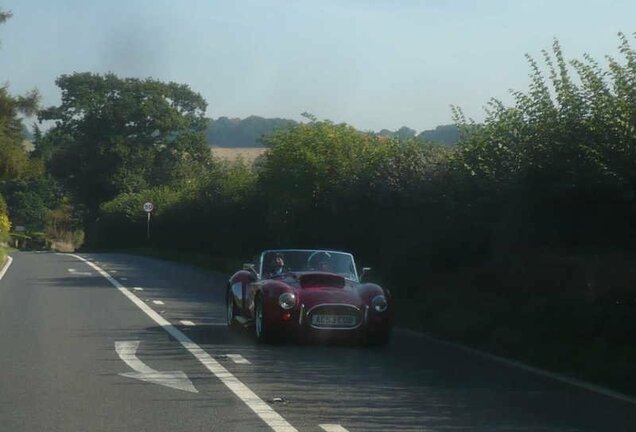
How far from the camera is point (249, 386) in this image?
37.8 feet

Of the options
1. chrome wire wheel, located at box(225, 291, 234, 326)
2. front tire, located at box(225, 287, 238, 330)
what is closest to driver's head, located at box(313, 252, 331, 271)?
front tire, located at box(225, 287, 238, 330)

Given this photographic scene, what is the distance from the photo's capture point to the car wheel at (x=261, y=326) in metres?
15.4

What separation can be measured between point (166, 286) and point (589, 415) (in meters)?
21.0

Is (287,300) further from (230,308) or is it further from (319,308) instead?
(230,308)

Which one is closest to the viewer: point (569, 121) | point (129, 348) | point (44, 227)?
point (129, 348)

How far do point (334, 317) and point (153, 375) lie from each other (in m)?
3.45

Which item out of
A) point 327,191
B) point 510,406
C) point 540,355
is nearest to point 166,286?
point 327,191

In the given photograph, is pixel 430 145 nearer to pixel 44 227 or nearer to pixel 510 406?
pixel 510 406

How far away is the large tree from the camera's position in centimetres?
8225

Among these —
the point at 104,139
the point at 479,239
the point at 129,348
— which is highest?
the point at 104,139

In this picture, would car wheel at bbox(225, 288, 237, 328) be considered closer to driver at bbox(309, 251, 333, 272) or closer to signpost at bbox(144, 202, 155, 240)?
driver at bbox(309, 251, 333, 272)

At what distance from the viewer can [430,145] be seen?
995 inches

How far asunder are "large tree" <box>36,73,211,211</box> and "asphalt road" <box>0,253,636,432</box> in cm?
6382

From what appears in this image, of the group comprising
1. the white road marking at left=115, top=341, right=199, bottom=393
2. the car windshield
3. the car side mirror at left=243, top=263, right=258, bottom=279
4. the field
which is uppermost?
the field
